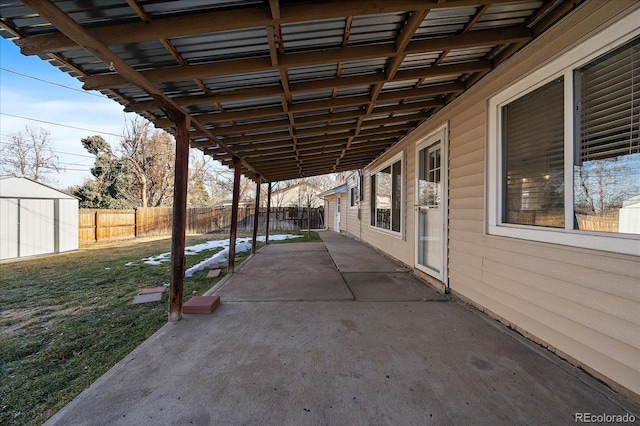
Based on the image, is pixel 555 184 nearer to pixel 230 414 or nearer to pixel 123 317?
pixel 230 414

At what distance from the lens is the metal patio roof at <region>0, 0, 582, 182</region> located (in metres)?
1.78

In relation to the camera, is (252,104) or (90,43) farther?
(252,104)

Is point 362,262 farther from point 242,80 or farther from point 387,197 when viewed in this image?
point 242,80

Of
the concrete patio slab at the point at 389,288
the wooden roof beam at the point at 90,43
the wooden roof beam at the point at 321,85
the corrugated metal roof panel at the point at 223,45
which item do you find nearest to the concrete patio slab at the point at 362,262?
the concrete patio slab at the point at 389,288

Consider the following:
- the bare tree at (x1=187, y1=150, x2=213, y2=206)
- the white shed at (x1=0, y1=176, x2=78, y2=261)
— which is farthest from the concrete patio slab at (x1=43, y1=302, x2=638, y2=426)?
the bare tree at (x1=187, y1=150, x2=213, y2=206)

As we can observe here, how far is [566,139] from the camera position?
218 centimetres

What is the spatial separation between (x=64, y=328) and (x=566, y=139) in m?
5.43

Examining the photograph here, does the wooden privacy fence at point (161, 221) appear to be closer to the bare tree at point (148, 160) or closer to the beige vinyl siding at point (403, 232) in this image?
the bare tree at point (148, 160)

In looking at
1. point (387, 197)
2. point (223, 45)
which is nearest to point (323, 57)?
point (223, 45)

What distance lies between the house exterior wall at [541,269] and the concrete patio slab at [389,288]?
0.29 meters

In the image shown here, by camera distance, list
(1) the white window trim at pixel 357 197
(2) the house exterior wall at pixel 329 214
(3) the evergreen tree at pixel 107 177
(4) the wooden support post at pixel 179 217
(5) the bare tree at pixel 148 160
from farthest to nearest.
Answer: (5) the bare tree at pixel 148 160
(3) the evergreen tree at pixel 107 177
(2) the house exterior wall at pixel 329 214
(1) the white window trim at pixel 357 197
(4) the wooden support post at pixel 179 217

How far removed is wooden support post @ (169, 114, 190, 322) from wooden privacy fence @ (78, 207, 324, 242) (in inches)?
469

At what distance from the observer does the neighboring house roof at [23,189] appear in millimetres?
8156

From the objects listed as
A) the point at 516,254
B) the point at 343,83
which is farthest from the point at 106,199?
the point at 516,254
